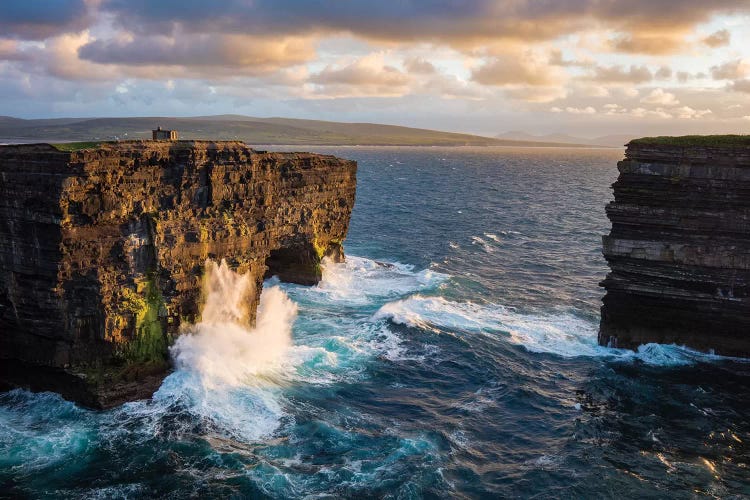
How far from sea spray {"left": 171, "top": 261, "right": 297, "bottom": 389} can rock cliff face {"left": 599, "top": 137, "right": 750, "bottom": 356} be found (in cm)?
2420

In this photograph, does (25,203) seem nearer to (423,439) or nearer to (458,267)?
(423,439)

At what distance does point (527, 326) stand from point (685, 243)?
13.2 m

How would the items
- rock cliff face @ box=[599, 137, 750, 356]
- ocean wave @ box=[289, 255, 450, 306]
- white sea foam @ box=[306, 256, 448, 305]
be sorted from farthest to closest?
white sea foam @ box=[306, 256, 448, 305]
ocean wave @ box=[289, 255, 450, 306]
rock cliff face @ box=[599, 137, 750, 356]

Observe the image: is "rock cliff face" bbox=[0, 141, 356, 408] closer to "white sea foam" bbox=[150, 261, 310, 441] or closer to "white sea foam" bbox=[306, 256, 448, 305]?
"white sea foam" bbox=[150, 261, 310, 441]

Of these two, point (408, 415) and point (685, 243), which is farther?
point (685, 243)

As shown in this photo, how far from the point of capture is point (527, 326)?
4709cm

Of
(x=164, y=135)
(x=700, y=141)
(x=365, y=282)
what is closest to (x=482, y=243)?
(x=365, y=282)

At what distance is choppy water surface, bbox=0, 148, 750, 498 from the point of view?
2702 centimetres

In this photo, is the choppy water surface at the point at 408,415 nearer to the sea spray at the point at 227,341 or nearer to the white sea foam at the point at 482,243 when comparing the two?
the sea spray at the point at 227,341

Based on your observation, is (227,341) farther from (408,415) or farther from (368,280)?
(368,280)

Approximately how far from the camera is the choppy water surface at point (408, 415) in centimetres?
2702

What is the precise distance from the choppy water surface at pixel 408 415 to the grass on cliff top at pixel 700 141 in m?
14.0

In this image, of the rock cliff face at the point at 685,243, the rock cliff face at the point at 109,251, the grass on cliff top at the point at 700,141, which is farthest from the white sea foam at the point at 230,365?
the grass on cliff top at the point at 700,141

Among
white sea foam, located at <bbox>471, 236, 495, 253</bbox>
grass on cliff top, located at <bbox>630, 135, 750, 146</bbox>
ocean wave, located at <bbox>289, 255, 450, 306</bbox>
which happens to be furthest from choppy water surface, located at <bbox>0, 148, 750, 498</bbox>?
white sea foam, located at <bbox>471, 236, 495, 253</bbox>
